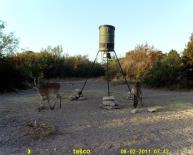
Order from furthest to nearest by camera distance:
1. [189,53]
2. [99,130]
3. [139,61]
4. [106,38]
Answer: [139,61] → [189,53] → [106,38] → [99,130]

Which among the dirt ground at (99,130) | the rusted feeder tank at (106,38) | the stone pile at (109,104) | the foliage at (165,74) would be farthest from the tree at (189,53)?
the stone pile at (109,104)

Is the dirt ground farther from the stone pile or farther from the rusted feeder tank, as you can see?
the rusted feeder tank

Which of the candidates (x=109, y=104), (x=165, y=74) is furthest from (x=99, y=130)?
(x=165, y=74)

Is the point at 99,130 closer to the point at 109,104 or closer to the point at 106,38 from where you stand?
the point at 109,104

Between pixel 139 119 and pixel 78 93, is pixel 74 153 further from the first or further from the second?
pixel 78 93

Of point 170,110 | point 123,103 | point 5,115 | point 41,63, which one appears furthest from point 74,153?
point 41,63

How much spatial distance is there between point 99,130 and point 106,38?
18.4 ft

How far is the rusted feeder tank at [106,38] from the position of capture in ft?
39.7

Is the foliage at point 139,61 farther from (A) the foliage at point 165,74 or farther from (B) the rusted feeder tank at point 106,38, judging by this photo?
(B) the rusted feeder tank at point 106,38

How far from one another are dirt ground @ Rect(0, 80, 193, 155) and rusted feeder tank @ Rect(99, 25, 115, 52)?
2.52m

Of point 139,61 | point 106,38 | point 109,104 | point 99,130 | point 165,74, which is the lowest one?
point 99,130

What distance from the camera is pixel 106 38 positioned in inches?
478

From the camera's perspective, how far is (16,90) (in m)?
16.6

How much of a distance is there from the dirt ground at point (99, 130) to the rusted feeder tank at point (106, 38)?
2.52 meters
